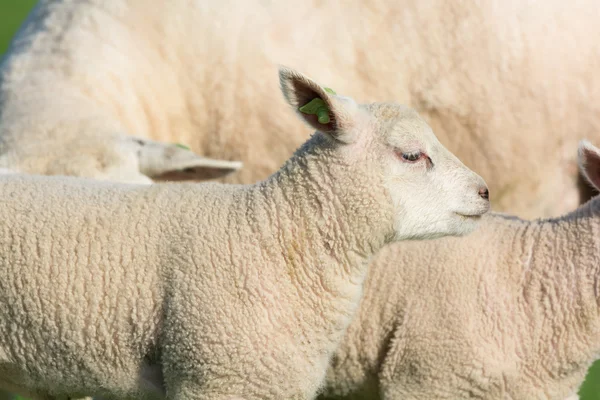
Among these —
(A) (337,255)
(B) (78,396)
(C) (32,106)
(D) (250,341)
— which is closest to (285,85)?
(A) (337,255)

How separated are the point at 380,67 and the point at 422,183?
8.57 feet

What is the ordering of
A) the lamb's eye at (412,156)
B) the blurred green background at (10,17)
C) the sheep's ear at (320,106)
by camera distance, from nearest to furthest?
1. the sheep's ear at (320,106)
2. the lamb's eye at (412,156)
3. the blurred green background at (10,17)

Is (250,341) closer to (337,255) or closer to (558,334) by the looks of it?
(337,255)

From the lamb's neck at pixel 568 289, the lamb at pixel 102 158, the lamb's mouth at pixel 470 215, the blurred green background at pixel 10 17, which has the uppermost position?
the lamb's mouth at pixel 470 215

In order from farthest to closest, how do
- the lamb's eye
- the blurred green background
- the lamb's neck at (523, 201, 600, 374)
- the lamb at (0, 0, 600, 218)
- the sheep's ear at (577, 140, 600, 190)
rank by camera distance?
the blurred green background → the lamb at (0, 0, 600, 218) → the sheep's ear at (577, 140, 600, 190) → the lamb's neck at (523, 201, 600, 374) → the lamb's eye

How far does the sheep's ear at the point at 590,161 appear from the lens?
4301 mm

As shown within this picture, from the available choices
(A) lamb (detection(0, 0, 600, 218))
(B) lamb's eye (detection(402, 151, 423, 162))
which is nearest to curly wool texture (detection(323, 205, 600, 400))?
(B) lamb's eye (detection(402, 151, 423, 162))

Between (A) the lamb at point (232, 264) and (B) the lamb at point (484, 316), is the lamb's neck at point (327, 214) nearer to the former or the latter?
(A) the lamb at point (232, 264)

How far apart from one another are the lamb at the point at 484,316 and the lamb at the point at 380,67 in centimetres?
183

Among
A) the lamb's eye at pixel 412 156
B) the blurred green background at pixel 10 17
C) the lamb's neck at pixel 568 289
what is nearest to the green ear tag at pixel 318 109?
the lamb's eye at pixel 412 156

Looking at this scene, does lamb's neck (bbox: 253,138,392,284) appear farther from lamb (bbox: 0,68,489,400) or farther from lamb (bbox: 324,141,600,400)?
lamb (bbox: 324,141,600,400)

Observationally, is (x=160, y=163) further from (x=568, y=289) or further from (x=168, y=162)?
(x=568, y=289)

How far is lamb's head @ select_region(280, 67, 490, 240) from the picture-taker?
12.1 feet

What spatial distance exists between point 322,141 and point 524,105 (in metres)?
2.78
